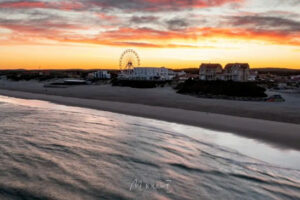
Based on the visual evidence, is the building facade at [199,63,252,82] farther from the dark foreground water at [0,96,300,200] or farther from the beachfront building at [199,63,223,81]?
the dark foreground water at [0,96,300,200]

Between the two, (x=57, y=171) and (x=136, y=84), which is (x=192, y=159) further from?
(x=136, y=84)

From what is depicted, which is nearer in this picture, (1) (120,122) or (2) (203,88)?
(1) (120,122)

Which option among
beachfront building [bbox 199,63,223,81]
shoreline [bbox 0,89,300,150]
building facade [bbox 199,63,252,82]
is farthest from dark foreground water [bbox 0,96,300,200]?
beachfront building [bbox 199,63,223,81]

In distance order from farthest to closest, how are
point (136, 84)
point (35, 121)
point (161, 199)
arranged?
point (136, 84), point (35, 121), point (161, 199)

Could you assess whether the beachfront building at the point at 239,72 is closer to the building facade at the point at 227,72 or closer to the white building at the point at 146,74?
the building facade at the point at 227,72

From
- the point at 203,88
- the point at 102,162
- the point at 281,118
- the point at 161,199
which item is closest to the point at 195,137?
the point at 102,162

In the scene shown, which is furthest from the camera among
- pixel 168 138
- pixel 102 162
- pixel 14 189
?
pixel 168 138
